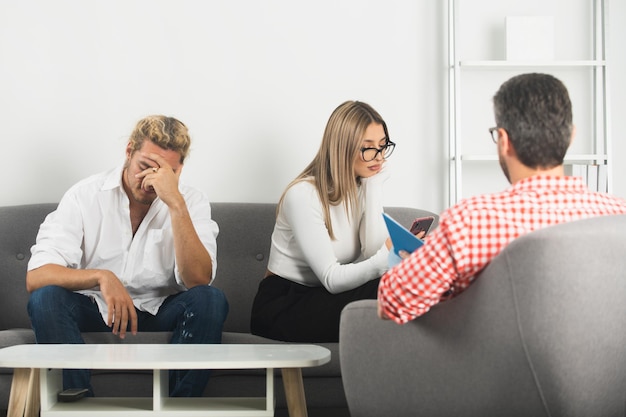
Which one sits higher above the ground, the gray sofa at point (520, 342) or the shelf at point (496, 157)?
the shelf at point (496, 157)

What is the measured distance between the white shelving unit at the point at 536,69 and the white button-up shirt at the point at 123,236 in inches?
41.0

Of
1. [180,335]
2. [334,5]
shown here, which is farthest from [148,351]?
[334,5]

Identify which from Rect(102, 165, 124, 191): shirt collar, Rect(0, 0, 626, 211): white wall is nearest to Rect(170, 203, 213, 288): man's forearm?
Rect(102, 165, 124, 191): shirt collar

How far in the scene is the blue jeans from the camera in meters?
2.38

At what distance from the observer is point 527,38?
3281 mm

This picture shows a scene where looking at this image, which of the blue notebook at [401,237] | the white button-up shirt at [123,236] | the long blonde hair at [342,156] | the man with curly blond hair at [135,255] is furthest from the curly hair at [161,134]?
the blue notebook at [401,237]

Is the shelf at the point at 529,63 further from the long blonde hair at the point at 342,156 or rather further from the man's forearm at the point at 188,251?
the man's forearm at the point at 188,251

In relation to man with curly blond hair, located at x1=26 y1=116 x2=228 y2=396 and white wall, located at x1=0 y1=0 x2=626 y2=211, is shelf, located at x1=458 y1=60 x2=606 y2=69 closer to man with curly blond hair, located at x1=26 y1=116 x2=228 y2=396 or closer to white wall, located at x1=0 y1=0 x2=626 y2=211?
white wall, located at x1=0 y1=0 x2=626 y2=211

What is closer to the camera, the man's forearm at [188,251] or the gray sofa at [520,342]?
the gray sofa at [520,342]

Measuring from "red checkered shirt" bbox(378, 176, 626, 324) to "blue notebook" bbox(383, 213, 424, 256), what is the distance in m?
0.11

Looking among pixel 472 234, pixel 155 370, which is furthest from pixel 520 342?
pixel 155 370

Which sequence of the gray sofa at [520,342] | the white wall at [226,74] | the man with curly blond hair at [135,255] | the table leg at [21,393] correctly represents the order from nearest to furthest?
1. the gray sofa at [520,342]
2. the table leg at [21,393]
3. the man with curly blond hair at [135,255]
4. the white wall at [226,74]

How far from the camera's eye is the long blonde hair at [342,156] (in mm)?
2742

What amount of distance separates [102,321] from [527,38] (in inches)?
76.1
